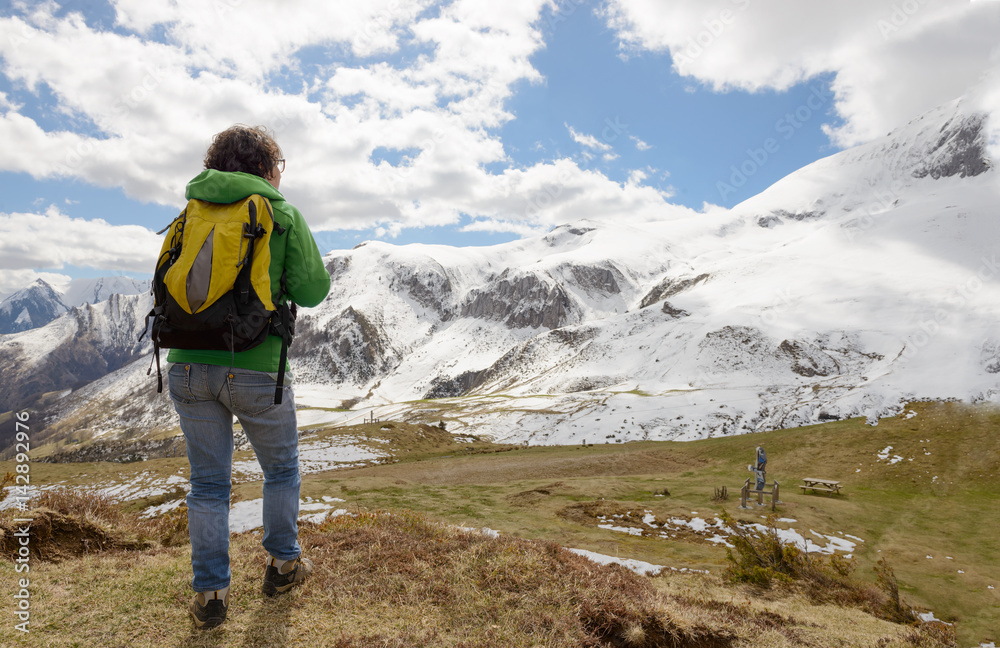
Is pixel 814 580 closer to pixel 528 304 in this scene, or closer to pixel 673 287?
pixel 673 287

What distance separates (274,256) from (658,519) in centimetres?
1251

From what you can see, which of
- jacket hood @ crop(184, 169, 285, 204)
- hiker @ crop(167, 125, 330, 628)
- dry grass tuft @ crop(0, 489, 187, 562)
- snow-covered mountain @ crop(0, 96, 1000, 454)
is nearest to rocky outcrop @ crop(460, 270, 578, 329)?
snow-covered mountain @ crop(0, 96, 1000, 454)

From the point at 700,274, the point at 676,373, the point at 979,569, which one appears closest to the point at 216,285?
the point at 979,569

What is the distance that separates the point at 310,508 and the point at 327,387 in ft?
557

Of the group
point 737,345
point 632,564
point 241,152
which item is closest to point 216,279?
point 241,152

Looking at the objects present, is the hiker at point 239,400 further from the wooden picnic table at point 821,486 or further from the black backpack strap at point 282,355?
the wooden picnic table at point 821,486

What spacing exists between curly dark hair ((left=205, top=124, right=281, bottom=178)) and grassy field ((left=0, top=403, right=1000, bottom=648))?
3.66m

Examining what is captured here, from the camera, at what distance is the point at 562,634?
Result: 387 cm

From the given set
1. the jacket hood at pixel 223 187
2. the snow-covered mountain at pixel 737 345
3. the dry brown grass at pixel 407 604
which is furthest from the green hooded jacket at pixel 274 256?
the snow-covered mountain at pixel 737 345

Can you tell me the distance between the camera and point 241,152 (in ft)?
13.1

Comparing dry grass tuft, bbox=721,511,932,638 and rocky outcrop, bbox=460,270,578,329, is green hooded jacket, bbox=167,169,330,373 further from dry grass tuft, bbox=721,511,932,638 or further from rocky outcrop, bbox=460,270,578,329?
rocky outcrop, bbox=460,270,578,329

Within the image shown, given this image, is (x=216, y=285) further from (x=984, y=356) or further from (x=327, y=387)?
(x=327, y=387)

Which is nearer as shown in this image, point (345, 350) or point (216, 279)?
point (216, 279)

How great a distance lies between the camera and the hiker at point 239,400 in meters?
3.54
